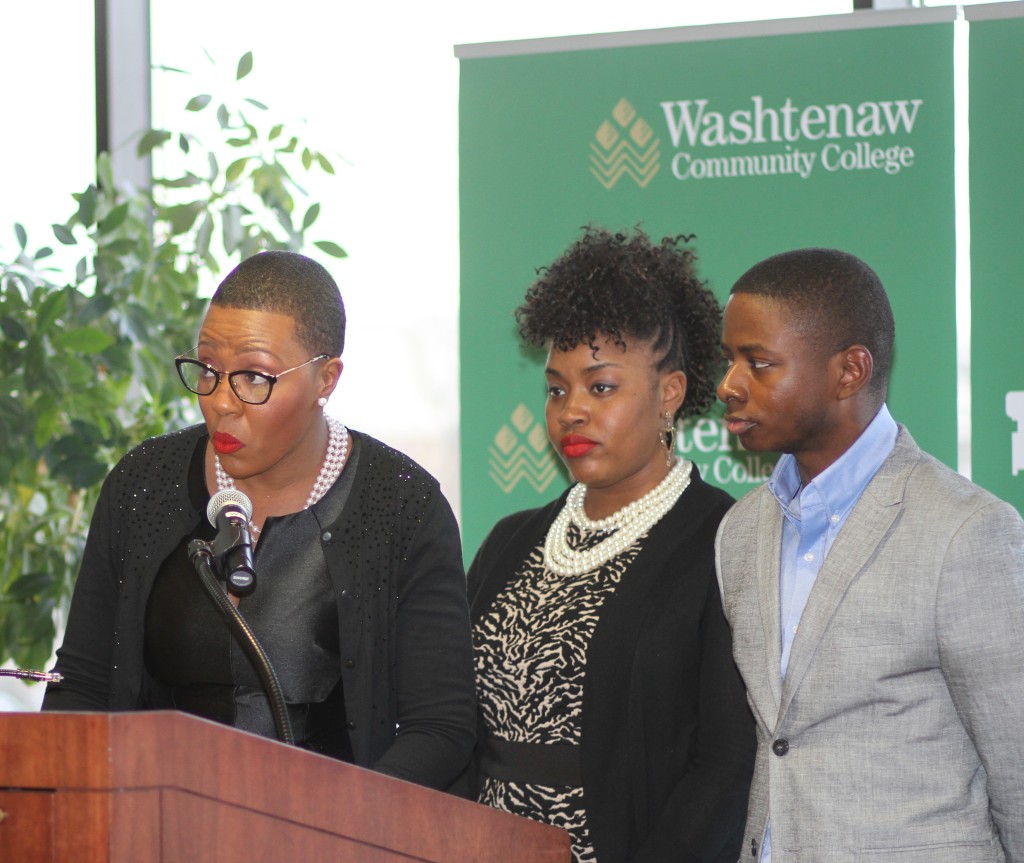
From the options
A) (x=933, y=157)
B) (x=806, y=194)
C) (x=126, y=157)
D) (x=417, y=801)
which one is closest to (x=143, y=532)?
(x=417, y=801)

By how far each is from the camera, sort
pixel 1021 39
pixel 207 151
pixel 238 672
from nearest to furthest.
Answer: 1. pixel 238 672
2. pixel 1021 39
3. pixel 207 151

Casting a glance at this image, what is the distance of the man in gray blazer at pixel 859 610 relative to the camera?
1967 millimetres

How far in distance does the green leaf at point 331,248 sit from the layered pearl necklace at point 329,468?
168 centimetres

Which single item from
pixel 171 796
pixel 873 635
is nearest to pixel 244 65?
pixel 873 635

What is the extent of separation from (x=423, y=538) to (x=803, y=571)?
664mm

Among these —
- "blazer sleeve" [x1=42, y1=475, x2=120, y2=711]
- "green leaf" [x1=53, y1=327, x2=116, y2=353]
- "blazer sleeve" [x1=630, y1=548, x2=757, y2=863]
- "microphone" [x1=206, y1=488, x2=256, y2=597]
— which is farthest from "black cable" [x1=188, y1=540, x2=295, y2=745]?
"green leaf" [x1=53, y1=327, x2=116, y2=353]

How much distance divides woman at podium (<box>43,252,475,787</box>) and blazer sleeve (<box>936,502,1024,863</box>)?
31.2 inches

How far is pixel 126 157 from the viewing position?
467 centimetres

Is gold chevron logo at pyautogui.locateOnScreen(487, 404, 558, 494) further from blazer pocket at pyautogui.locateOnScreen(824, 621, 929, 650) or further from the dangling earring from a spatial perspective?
blazer pocket at pyautogui.locateOnScreen(824, 621, 929, 650)

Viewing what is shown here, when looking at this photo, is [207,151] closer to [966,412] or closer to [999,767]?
[966,412]

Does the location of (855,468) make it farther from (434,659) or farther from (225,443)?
(225,443)

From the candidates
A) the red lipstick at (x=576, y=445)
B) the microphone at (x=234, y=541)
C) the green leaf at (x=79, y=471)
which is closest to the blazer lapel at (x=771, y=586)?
the red lipstick at (x=576, y=445)

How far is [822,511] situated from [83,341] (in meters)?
2.33

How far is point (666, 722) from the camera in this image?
2.36 m
